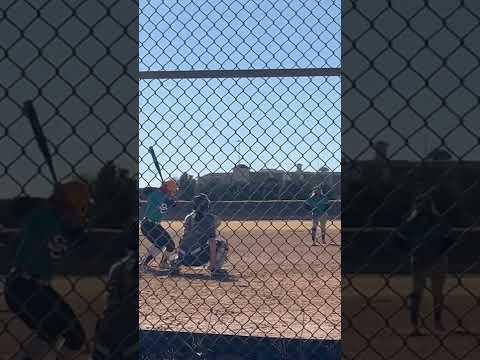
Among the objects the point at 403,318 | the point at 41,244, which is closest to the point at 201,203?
the point at 403,318

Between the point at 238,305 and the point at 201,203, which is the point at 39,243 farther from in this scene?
the point at 238,305

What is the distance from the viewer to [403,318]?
9.11 feet

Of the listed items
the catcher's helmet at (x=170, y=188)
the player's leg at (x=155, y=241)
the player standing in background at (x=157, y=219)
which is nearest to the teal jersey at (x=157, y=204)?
the player standing in background at (x=157, y=219)

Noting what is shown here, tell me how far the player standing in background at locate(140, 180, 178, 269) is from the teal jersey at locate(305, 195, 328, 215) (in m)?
1.55

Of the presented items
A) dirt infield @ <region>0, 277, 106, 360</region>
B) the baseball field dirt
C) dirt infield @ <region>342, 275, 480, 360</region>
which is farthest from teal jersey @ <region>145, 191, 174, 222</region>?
dirt infield @ <region>0, 277, 106, 360</region>

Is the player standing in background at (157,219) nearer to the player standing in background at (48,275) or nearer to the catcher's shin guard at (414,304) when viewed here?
the player standing in background at (48,275)

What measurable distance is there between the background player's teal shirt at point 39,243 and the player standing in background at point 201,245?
412cm

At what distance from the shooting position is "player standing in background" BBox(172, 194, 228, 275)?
681 cm

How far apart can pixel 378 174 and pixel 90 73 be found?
3.79 ft

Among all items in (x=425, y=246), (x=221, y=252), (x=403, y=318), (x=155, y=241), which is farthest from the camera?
(x=221, y=252)

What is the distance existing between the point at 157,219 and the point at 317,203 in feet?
5.63

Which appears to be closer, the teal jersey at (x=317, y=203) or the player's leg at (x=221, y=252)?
the teal jersey at (x=317, y=203)

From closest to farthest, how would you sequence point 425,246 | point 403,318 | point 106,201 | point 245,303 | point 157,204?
point 106,201 < point 425,246 < point 403,318 < point 157,204 < point 245,303

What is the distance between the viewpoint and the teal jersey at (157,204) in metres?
5.47
